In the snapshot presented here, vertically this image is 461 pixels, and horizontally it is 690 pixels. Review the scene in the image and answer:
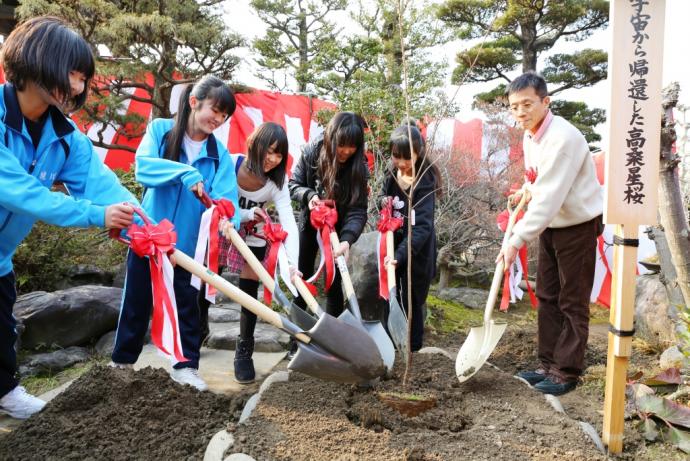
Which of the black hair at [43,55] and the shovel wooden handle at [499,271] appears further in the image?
the shovel wooden handle at [499,271]

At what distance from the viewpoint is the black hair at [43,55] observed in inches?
79.4

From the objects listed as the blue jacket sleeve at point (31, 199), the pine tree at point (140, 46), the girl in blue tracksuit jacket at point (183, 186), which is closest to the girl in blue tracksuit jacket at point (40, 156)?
the blue jacket sleeve at point (31, 199)

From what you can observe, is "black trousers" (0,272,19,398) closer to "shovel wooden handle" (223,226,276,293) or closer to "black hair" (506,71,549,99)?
"shovel wooden handle" (223,226,276,293)

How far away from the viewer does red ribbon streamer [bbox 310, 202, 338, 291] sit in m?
3.09

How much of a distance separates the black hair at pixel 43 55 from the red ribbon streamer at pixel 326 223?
1.54 m

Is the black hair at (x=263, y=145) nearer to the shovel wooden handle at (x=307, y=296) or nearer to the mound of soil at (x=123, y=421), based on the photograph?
the shovel wooden handle at (x=307, y=296)

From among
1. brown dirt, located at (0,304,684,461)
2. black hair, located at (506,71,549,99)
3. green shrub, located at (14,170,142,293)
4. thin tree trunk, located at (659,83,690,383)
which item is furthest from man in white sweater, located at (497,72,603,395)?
green shrub, located at (14,170,142,293)

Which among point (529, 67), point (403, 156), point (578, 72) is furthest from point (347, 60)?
point (403, 156)

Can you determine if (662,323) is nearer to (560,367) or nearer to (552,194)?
(560,367)

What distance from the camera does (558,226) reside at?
10.3ft

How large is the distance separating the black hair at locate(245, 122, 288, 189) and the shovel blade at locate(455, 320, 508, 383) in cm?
165

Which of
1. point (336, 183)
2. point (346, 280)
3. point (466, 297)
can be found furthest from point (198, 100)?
point (466, 297)

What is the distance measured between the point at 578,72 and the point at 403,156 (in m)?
8.83

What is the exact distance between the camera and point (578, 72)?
399 inches
